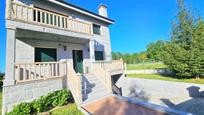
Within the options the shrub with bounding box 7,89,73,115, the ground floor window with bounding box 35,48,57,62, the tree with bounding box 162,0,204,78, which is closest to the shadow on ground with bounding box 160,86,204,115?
the tree with bounding box 162,0,204,78

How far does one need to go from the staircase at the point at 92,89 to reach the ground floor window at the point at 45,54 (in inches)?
121

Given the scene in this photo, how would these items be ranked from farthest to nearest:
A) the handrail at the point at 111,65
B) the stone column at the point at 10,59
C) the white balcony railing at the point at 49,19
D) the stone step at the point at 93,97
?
the handrail at the point at 111,65 → the white balcony railing at the point at 49,19 → the stone step at the point at 93,97 → the stone column at the point at 10,59

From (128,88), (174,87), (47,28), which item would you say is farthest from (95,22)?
(174,87)

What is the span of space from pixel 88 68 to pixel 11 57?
6.83 m

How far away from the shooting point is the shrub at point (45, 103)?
203 inches

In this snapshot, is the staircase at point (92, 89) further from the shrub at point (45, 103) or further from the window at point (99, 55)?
the window at point (99, 55)

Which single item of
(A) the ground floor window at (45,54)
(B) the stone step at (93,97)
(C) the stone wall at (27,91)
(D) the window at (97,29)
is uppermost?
(D) the window at (97,29)

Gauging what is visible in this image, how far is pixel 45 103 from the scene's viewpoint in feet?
19.6

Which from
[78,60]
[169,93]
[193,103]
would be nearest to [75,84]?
[78,60]

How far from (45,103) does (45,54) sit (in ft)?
12.9

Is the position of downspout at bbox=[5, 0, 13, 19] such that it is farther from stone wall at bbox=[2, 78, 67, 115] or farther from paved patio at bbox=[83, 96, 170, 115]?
paved patio at bbox=[83, 96, 170, 115]

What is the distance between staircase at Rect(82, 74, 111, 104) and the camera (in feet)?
22.1

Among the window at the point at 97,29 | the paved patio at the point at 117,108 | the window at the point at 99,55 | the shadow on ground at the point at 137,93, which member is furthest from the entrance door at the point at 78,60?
the paved patio at the point at 117,108

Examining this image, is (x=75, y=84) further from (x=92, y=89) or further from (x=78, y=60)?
(x=78, y=60)
